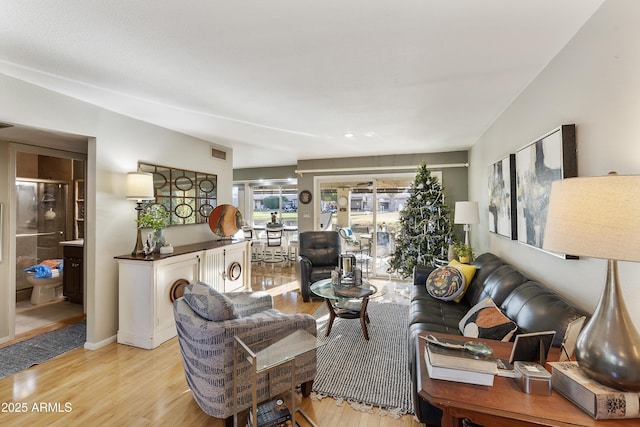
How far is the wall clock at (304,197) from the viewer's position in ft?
20.1

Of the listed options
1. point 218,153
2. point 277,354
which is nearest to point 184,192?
point 218,153

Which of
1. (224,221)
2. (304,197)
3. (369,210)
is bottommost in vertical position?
(224,221)

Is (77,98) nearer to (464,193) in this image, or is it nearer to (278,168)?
→ (278,168)

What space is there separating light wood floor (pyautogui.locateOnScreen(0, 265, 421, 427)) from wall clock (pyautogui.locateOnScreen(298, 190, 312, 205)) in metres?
3.80

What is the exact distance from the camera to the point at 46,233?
4.65m

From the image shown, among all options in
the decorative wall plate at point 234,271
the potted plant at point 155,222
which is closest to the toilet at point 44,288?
the potted plant at point 155,222

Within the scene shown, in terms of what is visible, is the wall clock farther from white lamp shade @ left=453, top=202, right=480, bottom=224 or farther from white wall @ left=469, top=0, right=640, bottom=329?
white wall @ left=469, top=0, right=640, bottom=329

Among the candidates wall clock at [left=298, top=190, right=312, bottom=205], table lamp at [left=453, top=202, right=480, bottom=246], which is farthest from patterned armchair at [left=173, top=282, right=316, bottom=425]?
wall clock at [left=298, top=190, right=312, bottom=205]

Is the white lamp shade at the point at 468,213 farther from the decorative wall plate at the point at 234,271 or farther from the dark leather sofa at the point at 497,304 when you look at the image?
the decorative wall plate at the point at 234,271

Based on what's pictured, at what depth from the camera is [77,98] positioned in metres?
2.74

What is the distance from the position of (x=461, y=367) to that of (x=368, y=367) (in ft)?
5.18

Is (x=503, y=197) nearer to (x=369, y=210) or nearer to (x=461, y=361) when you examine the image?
(x=461, y=361)

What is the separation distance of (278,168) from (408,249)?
3.89 metres

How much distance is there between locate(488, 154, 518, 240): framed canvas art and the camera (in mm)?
2725
